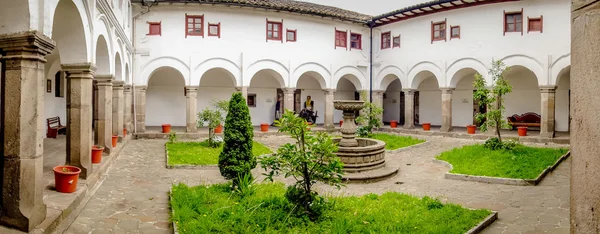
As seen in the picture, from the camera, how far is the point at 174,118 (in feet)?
69.0

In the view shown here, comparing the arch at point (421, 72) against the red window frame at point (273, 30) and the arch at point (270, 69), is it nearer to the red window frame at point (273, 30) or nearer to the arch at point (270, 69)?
the arch at point (270, 69)

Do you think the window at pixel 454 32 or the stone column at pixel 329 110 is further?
the stone column at pixel 329 110

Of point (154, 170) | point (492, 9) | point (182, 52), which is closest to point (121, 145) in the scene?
point (154, 170)

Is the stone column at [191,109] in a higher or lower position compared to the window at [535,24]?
lower

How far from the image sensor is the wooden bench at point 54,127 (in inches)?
556

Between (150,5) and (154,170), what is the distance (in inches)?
395

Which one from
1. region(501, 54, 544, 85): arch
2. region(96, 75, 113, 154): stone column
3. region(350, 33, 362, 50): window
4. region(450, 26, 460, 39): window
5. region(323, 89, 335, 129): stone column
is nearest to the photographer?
region(96, 75, 113, 154): stone column

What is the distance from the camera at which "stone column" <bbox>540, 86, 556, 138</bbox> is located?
16.5m

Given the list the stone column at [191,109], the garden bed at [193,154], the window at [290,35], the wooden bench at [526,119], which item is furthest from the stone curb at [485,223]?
the window at [290,35]

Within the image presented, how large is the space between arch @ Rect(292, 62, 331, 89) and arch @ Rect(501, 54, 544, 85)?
8419mm

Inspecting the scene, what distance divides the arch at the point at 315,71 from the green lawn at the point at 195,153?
629 cm

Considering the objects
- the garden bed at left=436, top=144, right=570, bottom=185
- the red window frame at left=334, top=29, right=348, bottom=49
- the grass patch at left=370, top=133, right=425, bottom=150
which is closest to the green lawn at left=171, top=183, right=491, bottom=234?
the garden bed at left=436, top=144, right=570, bottom=185

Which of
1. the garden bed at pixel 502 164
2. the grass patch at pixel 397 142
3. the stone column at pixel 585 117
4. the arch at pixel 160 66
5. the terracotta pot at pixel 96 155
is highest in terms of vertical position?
the arch at pixel 160 66

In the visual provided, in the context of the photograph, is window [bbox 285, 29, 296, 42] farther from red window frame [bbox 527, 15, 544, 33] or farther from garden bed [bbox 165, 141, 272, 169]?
red window frame [bbox 527, 15, 544, 33]
